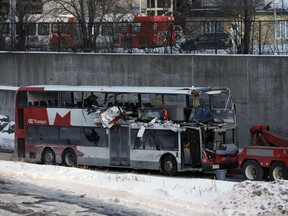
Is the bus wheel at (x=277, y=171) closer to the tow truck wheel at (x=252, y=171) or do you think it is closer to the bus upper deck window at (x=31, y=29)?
the tow truck wheel at (x=252, y=171)

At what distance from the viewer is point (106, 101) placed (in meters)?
30.2

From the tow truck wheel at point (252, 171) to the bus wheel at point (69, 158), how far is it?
8.99 m

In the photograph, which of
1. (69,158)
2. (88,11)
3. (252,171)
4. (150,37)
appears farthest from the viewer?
(88,11)

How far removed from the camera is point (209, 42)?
36750 millimetres


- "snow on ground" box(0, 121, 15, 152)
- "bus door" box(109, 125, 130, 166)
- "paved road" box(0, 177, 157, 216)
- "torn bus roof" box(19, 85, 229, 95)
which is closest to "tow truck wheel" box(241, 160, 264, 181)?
"torn bus roof" box(19, 85, 229, 95)

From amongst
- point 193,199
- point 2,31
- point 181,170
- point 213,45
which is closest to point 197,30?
point 213,45

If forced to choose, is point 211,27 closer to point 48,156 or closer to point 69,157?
point 69,157

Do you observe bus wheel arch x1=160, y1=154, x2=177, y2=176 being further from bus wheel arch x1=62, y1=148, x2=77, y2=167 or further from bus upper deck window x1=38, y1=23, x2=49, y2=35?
bus upper deck window x1=38, y1=23, x2=49, y2=35

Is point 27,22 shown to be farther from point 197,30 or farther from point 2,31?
point 197,30

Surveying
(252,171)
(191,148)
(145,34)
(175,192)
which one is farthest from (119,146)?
(175,192)

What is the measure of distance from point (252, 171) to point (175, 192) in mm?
10977

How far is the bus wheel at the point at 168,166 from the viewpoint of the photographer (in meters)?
27.8

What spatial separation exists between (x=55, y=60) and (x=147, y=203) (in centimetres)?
2805

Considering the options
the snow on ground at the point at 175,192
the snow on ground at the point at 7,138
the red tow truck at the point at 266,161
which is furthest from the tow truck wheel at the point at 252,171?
the snow on ground at the point at 7,138
